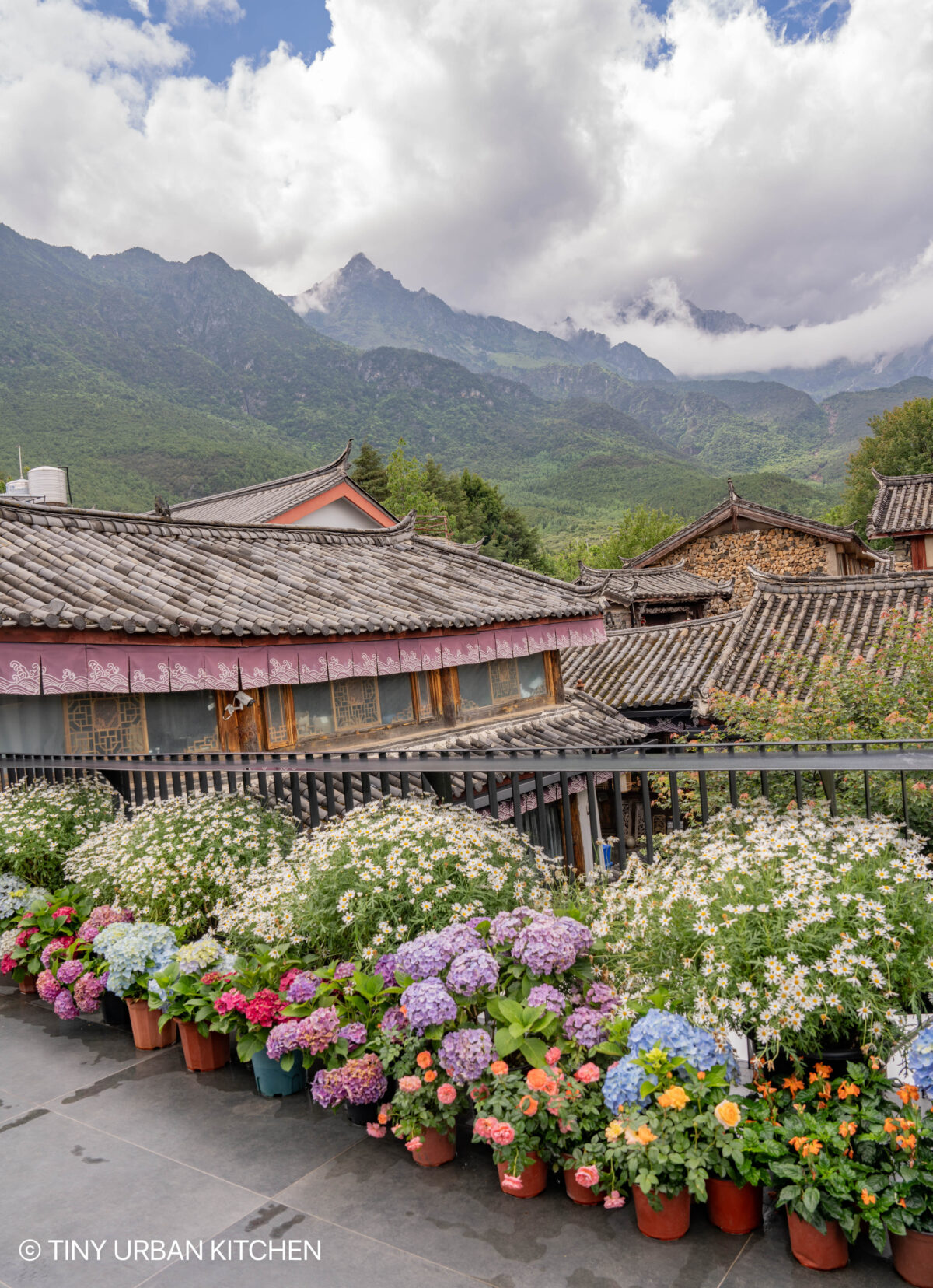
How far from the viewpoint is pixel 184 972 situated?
3.63 metres

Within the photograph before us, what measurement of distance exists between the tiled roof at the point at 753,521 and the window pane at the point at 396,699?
1100 inches

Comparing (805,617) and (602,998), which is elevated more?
(805,617)

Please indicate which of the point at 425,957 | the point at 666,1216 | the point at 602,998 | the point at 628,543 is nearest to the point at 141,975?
the point at 425,957

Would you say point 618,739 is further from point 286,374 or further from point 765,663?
point 286,374

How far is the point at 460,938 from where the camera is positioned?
10.2 ft

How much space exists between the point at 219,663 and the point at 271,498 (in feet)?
54.4

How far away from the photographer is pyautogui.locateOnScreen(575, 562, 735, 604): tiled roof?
31.3 meters

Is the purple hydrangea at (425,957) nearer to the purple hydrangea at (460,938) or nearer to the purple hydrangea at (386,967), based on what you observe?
the purple hydrangea at (460,938)

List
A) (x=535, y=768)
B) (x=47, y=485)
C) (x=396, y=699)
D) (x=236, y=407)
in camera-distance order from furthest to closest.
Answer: (x=236, y=407), (x=47, y=485), (x=396, y=699), (x=535, y=768)

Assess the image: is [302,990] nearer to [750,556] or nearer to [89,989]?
[89,989]

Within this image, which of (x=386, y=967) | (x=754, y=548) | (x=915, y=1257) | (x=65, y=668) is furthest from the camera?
(x=754, y=548)

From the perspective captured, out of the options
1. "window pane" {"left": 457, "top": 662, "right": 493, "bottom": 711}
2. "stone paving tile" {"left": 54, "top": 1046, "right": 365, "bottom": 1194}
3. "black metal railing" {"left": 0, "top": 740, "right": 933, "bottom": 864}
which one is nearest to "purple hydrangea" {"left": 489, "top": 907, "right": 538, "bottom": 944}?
"black metal railing" {"left": 0, "top": 740, "right": 933, "bottom": 864}

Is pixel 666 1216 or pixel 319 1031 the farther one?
pixel 319 1031

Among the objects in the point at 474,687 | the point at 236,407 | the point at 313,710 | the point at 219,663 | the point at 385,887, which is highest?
the point at 236,407
